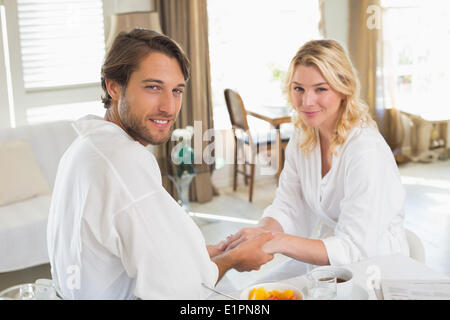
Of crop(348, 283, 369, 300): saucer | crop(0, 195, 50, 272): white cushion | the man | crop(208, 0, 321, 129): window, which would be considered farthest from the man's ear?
crop(208, 0, 321, 129): window

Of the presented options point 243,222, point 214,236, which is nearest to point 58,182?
point 214,236

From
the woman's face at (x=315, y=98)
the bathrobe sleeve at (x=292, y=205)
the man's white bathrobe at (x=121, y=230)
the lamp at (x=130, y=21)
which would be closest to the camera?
the man's white bathrobe at (x=121, y=230)

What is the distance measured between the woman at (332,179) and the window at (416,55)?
12.2ft

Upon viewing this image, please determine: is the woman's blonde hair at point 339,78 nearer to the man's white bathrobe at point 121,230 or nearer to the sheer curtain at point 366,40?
the man's white bathrobe at point 121,230

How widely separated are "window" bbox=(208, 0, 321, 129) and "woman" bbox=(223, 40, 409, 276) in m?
2.99

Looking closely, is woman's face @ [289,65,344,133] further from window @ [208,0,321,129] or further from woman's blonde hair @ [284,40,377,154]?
window @ [208,0,321,129]

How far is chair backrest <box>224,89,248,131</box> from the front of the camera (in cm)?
436

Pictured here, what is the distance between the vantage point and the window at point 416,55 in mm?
5578

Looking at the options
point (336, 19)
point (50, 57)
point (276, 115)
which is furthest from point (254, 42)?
point (50, 57)

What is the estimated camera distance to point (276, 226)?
212cm

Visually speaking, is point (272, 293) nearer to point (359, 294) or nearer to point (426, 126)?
point (359, 294)

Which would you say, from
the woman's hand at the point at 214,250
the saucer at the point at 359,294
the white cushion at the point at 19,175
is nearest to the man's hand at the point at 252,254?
the woman's hand at the point at 214,250
